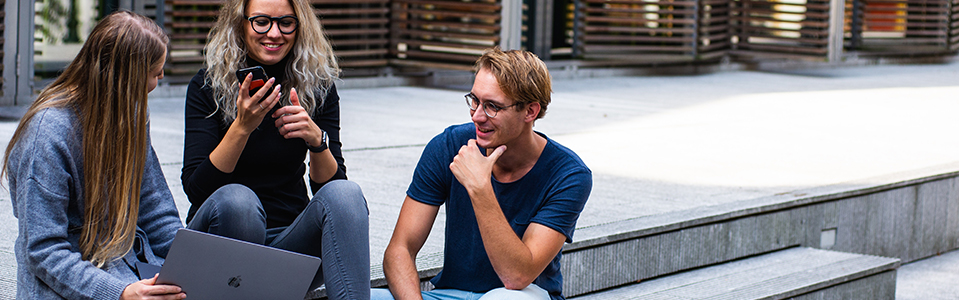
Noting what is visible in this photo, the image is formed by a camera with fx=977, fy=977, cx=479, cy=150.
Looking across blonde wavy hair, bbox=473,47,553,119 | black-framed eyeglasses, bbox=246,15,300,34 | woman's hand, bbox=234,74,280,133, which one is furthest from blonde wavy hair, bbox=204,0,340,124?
blonde wavy hair, bbox=473,47,553,119

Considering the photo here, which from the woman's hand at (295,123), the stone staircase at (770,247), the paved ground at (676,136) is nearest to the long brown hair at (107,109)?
the woman's hand at (295,123)

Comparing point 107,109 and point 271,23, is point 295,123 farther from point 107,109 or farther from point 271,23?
point 107,109

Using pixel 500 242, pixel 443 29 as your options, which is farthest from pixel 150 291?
pixel 443 29

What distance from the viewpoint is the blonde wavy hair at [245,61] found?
2.76 m

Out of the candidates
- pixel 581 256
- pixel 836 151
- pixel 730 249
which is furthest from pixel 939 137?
pixel 581 256

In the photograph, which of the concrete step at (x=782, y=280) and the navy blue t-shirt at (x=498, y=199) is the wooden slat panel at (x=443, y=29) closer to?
the concrete step at (x=782, y=280)

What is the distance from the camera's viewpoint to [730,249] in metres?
4.46

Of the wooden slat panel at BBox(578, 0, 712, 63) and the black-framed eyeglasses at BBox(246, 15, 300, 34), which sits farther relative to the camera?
the wooden slat panel at BBox(578, 0, 712, 63)

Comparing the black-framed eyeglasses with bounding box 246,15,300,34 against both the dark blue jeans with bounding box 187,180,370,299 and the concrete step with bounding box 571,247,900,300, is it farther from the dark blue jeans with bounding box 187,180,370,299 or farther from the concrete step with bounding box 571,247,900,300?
the concrete step with bounding box 571,247,900,300

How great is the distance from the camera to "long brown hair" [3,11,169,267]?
202 cm

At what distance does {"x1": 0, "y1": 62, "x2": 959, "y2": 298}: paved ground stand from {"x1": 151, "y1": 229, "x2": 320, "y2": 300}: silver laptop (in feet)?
3.24

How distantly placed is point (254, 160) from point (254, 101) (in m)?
0.33

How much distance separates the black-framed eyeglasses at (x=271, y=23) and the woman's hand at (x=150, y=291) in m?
0.89

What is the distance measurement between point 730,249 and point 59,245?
3.18 metres
